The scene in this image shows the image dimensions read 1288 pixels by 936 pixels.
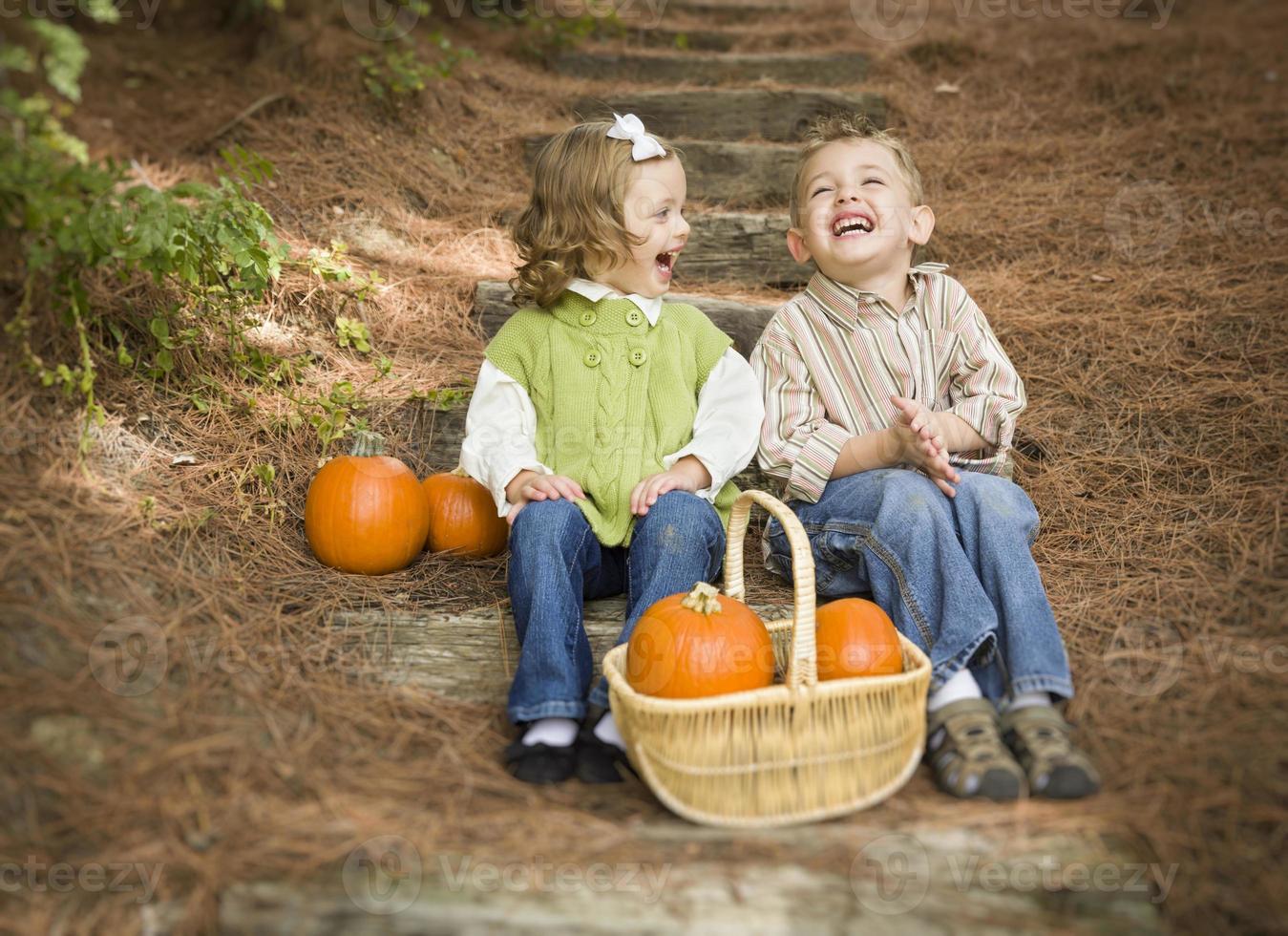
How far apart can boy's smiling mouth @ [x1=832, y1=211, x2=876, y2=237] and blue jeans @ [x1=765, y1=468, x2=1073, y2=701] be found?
2.09 feet

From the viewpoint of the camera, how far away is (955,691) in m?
1.99

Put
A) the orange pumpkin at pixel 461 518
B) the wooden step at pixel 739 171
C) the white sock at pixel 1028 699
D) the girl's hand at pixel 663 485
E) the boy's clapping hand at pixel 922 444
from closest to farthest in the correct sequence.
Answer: the white sock at pixel 1028 699, the boy's clapping hand at pixel 922 444, the girl's hand at pixel 663 485, the orange pumpkin at pixel 461 518, the wooden step at pixel 739 171

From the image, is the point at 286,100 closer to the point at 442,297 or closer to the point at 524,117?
the point at 524,117

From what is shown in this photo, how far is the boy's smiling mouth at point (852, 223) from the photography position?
100 inches

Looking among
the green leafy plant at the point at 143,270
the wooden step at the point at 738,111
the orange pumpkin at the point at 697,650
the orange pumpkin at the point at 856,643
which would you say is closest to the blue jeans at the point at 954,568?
the orange pumpkin at the point at 856,643

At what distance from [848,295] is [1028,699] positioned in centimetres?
116

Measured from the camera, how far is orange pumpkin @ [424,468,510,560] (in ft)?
8.89

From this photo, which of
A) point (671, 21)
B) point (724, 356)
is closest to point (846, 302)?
point (724, 356)

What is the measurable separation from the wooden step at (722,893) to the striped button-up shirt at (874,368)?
111 centimetres

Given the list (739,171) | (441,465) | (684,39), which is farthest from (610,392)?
(684,39)

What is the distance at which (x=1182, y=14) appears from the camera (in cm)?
644

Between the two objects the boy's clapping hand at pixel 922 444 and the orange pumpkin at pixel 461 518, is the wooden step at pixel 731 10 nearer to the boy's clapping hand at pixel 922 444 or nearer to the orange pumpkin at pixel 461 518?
the orange pumpkin at pixel 461 518

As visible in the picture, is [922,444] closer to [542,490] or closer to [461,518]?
A: [542,490]

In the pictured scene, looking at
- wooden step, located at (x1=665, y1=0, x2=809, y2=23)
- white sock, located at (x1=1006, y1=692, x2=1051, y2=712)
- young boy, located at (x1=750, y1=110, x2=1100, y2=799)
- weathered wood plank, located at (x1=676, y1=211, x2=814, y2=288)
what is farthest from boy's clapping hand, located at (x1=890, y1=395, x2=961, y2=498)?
wooden step, located at (x1=665, y1=0, x2=809, y2=23)
